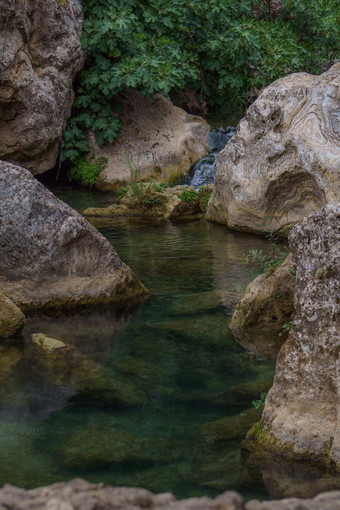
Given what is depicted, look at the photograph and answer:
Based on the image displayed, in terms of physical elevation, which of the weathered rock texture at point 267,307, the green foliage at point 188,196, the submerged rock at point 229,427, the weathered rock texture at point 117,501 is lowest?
the submerged rock at point 229,427

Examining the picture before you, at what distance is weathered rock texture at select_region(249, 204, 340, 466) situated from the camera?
4.39 metres

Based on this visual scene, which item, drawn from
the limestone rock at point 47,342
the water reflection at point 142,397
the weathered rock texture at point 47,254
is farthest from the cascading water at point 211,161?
the limestone rock at point 47,342

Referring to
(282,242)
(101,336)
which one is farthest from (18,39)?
(101,336)

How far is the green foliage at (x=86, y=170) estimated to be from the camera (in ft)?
51.0

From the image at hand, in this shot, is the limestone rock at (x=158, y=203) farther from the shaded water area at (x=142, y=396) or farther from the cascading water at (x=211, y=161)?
the shaded water area at (x=142, y=396)

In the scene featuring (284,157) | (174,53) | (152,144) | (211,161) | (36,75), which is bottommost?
(211,161)

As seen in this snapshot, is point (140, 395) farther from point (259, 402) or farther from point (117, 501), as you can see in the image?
point (117, 501)

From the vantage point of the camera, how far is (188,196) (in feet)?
44.6

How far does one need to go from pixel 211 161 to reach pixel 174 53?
2374mm

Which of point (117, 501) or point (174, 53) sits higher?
point (174, 53)

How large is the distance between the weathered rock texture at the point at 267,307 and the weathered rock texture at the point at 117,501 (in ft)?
15.3

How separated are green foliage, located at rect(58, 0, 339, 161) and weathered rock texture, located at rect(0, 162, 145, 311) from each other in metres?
7.78

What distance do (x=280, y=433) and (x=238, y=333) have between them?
261cm

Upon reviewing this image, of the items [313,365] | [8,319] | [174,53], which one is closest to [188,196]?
[174,53]
